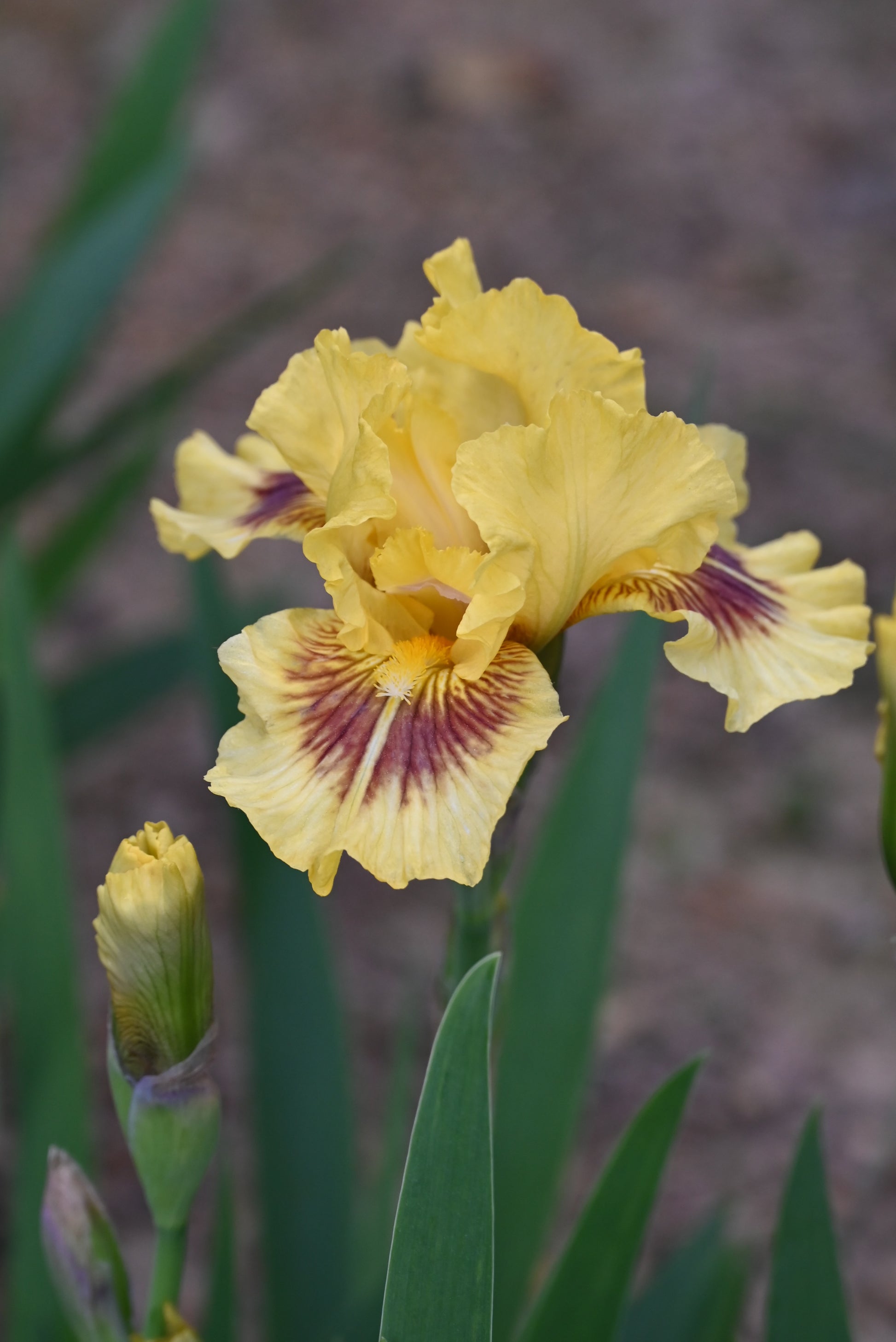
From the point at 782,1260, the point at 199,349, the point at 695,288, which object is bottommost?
the point at 782,1260

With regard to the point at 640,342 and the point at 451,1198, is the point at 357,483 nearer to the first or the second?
the point at 451,1198

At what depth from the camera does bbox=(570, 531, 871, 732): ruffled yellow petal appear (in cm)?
72

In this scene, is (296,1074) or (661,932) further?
(661,932)

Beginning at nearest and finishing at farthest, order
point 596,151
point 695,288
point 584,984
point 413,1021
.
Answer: point 584,984, point 413,1021, point 695,288, point 596,151

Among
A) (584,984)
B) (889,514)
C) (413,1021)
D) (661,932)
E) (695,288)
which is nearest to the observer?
(584,984)

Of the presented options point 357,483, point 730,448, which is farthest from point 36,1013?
point 730,448

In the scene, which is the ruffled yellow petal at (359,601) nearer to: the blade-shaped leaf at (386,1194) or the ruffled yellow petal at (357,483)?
the ruffled yellow petal at (357,483)

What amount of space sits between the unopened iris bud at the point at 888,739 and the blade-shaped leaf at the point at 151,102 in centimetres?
140

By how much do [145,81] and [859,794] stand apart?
5.20ft

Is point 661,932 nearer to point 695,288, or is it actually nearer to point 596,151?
point 695,288

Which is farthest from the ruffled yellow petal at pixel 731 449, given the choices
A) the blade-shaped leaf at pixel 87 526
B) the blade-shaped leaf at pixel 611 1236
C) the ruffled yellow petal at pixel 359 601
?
the blade-shaped leaf at pixel 87 526

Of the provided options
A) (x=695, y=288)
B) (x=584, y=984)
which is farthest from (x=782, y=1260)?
(x=695, y=288)

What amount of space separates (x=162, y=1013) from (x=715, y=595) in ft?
1.31

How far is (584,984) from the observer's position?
1.11 m
